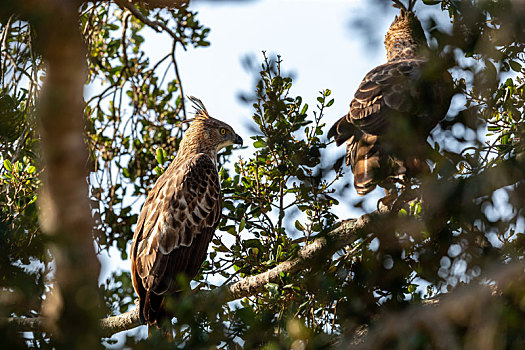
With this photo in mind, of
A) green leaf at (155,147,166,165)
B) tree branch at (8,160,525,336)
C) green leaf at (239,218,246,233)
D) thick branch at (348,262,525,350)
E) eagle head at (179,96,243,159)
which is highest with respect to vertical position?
eagle head at (179,96,243,159)

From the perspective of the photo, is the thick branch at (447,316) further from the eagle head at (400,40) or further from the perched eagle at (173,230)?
the eagle head at (400,40)

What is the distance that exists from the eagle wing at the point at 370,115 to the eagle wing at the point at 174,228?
134 cm

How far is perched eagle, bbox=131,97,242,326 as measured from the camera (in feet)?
16.7

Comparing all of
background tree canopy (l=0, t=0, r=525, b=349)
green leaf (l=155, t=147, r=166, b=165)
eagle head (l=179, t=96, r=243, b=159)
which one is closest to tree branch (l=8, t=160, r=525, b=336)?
background tree canopy (l=0, t=0, r=525, b=349)

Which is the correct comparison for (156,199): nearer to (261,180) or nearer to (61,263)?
(261,180)

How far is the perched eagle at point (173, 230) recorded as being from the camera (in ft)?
16.7

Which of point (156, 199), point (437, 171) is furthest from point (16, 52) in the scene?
point (437, 171)

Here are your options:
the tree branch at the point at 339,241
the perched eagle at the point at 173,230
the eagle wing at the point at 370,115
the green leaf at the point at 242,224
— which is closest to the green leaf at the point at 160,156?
the perched eagle at the point at 173,230

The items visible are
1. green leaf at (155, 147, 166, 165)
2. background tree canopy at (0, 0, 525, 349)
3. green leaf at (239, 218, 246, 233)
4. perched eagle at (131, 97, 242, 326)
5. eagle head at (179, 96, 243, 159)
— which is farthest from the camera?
eagle head at (179, 96, 243, 159)

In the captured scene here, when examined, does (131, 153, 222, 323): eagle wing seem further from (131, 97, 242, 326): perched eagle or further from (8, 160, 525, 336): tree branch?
(8, 160, 525, 336): tree branch

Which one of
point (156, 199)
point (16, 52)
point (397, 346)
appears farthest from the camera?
point (156, 199)

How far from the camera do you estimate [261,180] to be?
5.12m

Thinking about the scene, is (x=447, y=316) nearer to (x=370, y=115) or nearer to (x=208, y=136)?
(x=370, y=115)

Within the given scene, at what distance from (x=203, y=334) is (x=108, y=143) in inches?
178
